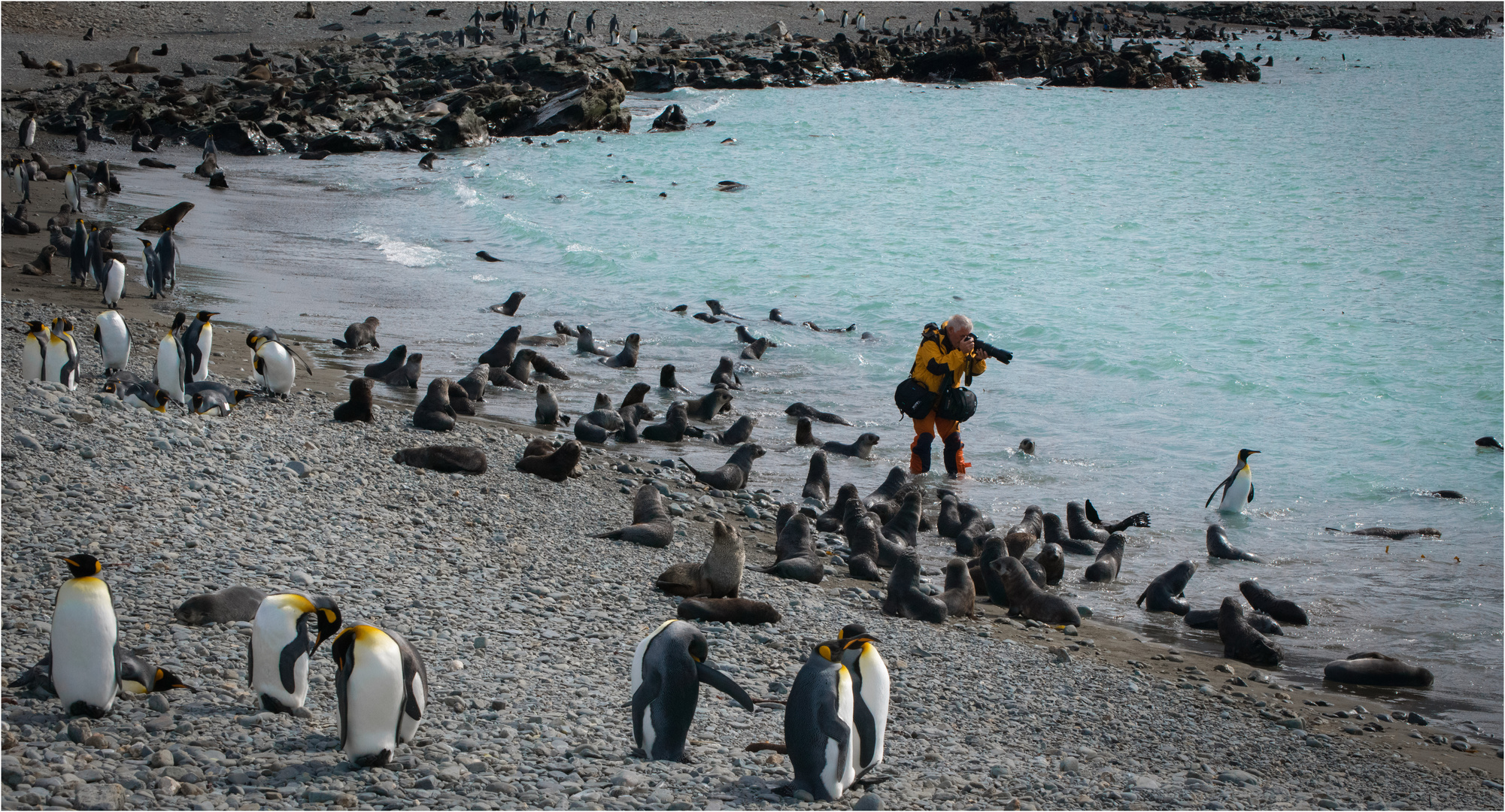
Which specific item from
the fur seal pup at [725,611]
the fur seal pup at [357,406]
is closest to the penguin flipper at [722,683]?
the fur seal pup at [725,611]

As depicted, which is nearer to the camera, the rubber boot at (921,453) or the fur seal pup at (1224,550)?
the fur seal pup at (1224,550)

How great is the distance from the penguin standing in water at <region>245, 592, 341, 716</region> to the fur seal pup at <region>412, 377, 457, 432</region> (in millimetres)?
4669

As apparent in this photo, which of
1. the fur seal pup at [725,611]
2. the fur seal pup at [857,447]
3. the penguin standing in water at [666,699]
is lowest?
the fur seal pup at [857,447]

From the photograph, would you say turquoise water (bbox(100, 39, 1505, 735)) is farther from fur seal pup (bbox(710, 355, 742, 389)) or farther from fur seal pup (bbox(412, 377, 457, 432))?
fur seal pup (bbox(412, 377, 457, 432))

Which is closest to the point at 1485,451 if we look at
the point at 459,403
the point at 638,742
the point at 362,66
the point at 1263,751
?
the point at 1263,751

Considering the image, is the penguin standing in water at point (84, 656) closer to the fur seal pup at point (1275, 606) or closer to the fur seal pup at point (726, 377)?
the fur seal pup at point (1275, 606)

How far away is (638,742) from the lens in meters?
4.07

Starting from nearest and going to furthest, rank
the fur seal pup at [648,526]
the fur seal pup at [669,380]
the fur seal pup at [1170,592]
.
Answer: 1. the fur seal pup at [648,526]
2. the fur seal pup at [1170,592]
3. the fur seal pup at [669,380]

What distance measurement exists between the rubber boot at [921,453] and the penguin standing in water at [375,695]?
20.6ft

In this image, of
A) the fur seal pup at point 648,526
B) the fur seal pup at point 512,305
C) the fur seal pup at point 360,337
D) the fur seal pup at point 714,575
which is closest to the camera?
the fur seal pup at point 714,575

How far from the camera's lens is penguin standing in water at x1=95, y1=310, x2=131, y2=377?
884 centimetres

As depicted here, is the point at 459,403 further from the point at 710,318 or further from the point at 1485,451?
the point at 1485,451

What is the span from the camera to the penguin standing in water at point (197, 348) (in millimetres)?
8969

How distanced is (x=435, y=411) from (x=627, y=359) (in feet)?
12.1
